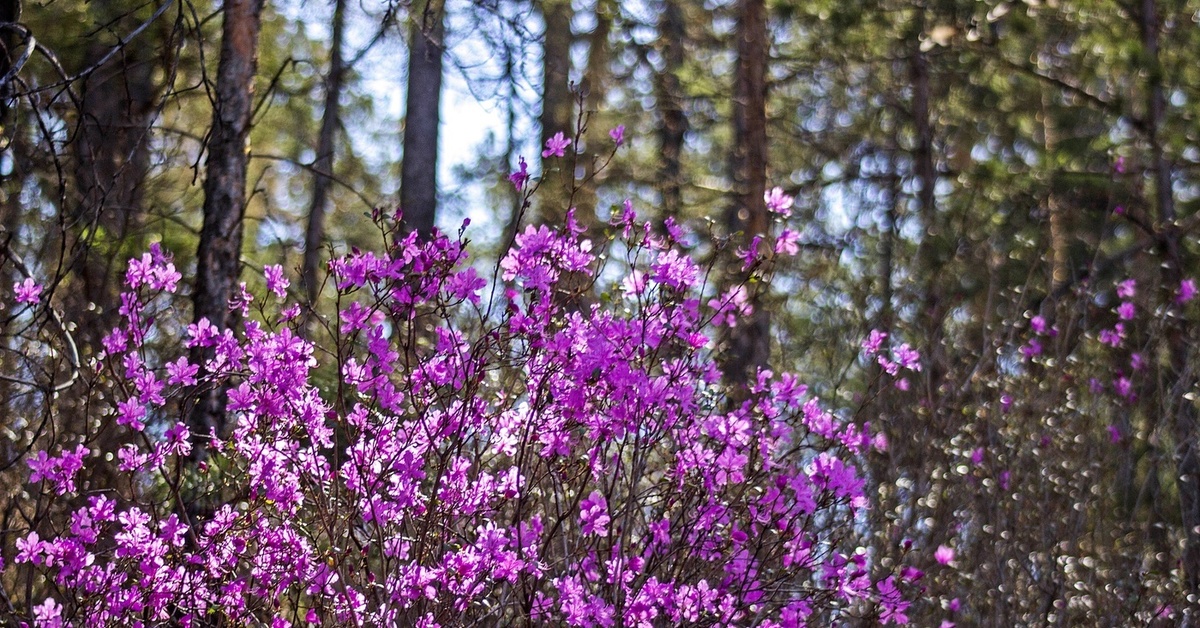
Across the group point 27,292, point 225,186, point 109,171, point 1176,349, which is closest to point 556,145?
point 27,292

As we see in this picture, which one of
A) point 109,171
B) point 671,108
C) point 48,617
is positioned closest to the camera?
point 48,617

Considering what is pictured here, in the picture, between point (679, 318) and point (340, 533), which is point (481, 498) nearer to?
point (340, 533)

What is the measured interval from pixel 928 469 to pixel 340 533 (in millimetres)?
3794

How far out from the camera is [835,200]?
12812 mm

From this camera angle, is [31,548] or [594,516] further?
[594,516]

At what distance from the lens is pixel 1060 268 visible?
15484 millimetres

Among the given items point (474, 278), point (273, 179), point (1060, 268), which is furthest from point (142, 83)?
point (1060, 268)

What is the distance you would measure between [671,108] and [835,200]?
81.6 inches

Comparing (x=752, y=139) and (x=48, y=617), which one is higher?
(x=752, y=139)

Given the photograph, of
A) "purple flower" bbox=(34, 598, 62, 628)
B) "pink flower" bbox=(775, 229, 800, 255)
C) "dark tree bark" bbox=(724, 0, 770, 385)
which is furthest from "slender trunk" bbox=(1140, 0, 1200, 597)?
"purple flower" bbox=(34, 598, 62, 628)

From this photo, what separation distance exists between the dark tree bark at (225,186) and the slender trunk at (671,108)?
6.16 m

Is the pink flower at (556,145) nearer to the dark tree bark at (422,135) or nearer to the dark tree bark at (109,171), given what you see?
the dark tree bark at (109,171)

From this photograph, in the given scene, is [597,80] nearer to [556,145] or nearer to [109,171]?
[109,171]

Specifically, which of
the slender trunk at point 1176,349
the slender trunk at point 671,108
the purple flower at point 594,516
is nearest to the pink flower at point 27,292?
the purple flower at point 594,516
